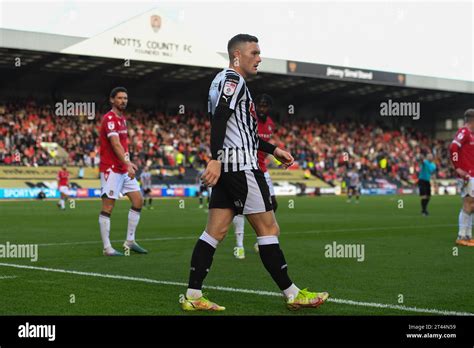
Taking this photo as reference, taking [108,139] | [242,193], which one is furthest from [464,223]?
[242,193]

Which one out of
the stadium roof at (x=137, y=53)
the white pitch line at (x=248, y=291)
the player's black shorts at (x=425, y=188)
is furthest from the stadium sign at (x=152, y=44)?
the white pitch line at (x=248, y=291)

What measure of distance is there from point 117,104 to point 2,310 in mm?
5310

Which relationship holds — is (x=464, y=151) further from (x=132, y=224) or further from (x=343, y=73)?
(x=343, y=73)

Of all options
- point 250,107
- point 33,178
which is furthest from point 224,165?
point 33,178

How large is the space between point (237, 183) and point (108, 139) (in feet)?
17.1

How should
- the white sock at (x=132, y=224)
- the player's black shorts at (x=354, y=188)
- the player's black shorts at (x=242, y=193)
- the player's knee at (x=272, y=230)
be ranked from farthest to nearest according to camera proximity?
the player's black shorts at (x=354, y=188) < the white sock at (x=132, y=224) < the player's knee at (x=272, y=230) < the player's black shorts at (x=242, y=193)

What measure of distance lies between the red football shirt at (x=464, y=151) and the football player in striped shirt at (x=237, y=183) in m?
7.18

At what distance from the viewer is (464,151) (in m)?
12.6

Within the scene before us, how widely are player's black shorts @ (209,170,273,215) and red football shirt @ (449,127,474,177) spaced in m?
7.28

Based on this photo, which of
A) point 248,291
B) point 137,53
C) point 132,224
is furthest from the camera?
point 137,53

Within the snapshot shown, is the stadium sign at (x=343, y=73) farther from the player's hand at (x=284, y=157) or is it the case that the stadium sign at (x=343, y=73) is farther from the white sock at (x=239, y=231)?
the player's hand at (x=284, y=157)

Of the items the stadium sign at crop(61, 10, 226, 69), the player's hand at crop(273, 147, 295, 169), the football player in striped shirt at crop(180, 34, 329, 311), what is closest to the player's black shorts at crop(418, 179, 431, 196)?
the player's hand at crop(273, 147, 295, 169)

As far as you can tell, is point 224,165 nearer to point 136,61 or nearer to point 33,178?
point 33,178

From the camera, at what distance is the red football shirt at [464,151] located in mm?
12609
